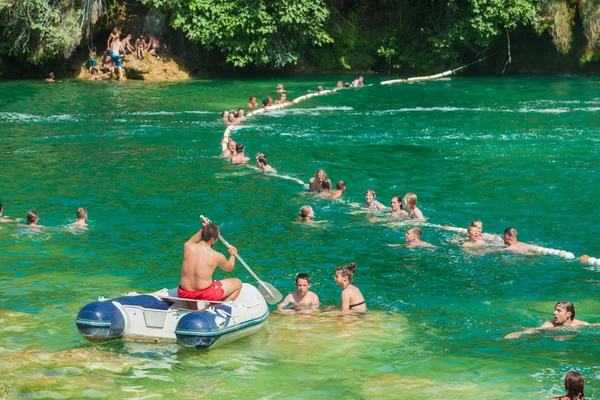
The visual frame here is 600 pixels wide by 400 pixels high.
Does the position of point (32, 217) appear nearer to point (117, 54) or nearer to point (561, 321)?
point (561, 321)

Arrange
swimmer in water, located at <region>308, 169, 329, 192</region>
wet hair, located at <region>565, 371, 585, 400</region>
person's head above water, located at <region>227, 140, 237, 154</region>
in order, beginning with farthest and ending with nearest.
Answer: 1. person's head above water, located at <region>227, 140, 237, 154</region>
2. swimmer in water, located at <region>308, 169, 329, 192</region>
3. wet hair, located at <region>565, 371, 585, 400</region>

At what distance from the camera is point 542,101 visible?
120ft

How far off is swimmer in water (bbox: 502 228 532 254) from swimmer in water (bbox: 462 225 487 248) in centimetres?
50

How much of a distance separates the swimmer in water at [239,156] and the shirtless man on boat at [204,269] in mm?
13062

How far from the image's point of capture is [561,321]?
13.8 meters

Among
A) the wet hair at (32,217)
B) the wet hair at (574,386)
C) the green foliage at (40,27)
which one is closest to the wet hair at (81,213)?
the wet hair at (32,217)

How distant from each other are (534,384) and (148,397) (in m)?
5.01

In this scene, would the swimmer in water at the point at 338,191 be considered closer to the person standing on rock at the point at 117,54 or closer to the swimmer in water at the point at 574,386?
the swimmer in water at the point at 574,386

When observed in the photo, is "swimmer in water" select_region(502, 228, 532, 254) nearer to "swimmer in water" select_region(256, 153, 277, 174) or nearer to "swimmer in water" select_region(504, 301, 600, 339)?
"swimmer in water" select_region(504, 301, 600, 339)

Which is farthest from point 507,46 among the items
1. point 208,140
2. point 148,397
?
point 148,397

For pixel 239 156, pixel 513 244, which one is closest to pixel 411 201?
pixel 513 244

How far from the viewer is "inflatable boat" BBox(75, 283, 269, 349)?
41.9 ft

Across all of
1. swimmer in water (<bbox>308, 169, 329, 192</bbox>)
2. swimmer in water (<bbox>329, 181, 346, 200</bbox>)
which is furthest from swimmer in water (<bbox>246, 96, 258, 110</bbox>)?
swimmer in water (<bbox>329, 181, 346, 200</bbox>)

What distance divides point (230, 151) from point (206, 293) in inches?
559
